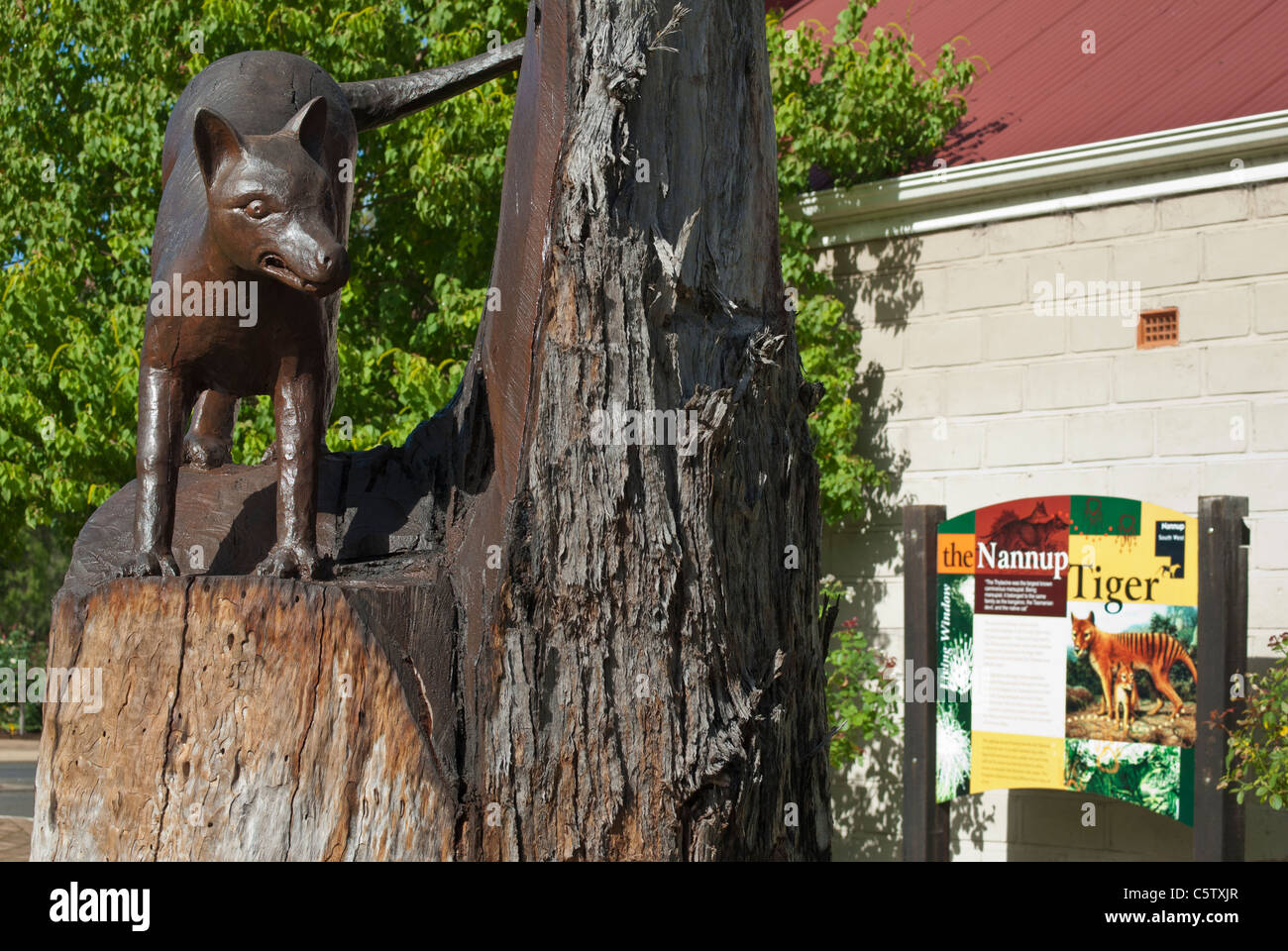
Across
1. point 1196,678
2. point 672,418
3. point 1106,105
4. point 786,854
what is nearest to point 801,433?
point 672,418

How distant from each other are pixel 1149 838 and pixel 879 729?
1.79 m

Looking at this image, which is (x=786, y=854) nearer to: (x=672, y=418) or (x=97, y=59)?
(x=672, y=418)

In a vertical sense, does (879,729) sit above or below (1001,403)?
below

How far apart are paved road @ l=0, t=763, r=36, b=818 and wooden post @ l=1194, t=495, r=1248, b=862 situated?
29.3 feet

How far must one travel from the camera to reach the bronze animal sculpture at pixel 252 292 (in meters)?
2.86

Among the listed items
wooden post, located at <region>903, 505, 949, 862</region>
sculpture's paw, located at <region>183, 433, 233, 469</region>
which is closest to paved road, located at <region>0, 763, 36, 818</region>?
wooden post, located at <region>903, 505, 949, 862</region>

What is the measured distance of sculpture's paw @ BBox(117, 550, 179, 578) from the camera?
2.96 meters

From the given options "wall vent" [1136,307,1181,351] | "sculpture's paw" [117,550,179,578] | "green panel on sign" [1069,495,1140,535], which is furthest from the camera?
"wall vent" [1136,307,1181,351]

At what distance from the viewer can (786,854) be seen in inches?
110

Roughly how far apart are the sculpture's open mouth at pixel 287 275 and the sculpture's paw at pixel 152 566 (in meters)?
0.70

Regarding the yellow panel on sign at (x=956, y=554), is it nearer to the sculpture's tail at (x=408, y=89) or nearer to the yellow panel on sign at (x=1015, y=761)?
the yellow panel on sign at (x=1015, y=761)
